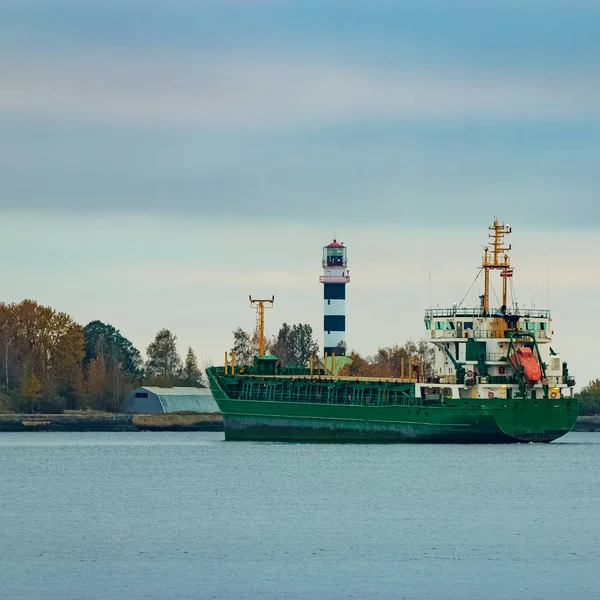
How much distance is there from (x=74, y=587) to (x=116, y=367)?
111944 mm

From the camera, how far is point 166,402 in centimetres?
14412

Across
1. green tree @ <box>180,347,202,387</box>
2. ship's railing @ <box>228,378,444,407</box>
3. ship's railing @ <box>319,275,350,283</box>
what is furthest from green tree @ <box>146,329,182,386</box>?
ship's railing @ <box>228,378,444,407</box>

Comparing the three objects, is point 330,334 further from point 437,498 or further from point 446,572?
point 446,572

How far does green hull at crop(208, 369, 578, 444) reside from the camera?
7775cm

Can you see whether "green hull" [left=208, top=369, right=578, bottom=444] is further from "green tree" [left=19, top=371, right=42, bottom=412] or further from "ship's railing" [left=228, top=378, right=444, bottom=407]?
"green tree" [left=19, top=371, right=42, bottom=412]

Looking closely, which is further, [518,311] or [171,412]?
[171,412]

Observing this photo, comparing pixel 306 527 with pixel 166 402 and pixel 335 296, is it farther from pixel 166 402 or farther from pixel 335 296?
pixel 166 402

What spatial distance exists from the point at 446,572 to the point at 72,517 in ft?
50.7

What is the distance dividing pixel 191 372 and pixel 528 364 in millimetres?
95201

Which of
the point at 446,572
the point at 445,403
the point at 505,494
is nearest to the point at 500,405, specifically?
the point at 445,403

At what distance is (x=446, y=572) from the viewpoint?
38.0 metres

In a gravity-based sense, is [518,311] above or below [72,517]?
above

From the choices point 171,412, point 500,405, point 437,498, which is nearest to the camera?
point 437,498

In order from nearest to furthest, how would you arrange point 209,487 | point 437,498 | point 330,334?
point 437,498 < point 209,487 < point 330,334
